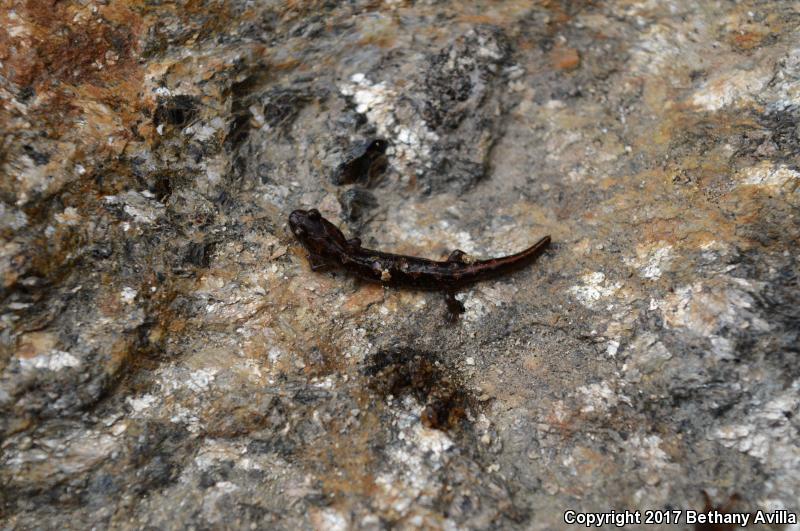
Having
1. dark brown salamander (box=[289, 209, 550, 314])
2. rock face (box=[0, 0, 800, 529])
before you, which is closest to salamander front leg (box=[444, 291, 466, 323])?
dark brown salamander (box=[289, 209, 550, 314])

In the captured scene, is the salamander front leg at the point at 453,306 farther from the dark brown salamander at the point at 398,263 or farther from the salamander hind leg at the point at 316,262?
the salamander hind leg at the point at 316,262

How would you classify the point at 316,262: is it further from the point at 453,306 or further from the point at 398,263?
the point at 453,306

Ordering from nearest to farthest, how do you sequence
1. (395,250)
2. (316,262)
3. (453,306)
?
(453,306) < (316,262) < (395,250)

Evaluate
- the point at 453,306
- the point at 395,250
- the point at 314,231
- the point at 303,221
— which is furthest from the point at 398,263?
the point at 303,221

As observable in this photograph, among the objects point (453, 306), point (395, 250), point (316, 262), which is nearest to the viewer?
point (453, 306)

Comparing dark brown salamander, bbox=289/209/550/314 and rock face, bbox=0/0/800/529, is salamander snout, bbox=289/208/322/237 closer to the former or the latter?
dark brown salamander, bbox=289/209/550/314

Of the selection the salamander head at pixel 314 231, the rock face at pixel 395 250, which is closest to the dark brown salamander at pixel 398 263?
the salamander head at pixel 314 231
